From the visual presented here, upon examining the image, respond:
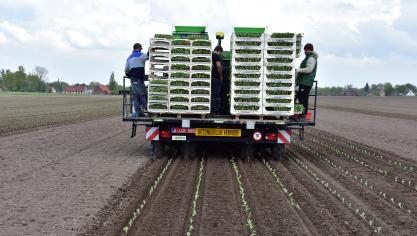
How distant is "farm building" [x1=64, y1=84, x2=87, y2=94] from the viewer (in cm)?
18450

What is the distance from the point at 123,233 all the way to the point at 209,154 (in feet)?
25.5

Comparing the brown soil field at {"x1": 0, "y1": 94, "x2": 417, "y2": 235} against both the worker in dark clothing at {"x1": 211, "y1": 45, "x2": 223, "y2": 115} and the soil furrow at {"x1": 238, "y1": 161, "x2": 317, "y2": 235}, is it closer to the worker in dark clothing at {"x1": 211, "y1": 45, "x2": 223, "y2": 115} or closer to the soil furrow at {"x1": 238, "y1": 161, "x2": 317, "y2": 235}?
the soil furrow at {"x1": 238, "y1": 161, "x2": 317, "y2": 235}

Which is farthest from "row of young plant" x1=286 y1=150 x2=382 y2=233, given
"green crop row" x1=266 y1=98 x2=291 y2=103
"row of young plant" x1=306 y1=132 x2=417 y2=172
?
"row of young plant" x1=306 y1=132 x2=417 y2=172

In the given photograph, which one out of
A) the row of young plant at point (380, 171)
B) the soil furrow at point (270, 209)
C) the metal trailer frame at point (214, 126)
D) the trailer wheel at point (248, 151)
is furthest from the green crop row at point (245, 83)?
the row of young plant at point (380, 171)

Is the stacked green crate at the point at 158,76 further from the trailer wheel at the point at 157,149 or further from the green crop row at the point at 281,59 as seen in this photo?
the green crop row at the point at 281,59

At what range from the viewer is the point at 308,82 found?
12.5m

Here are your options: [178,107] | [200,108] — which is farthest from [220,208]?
[178,107]

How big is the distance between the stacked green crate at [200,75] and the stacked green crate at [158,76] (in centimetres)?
61

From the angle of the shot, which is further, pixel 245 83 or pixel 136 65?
pixel 136 65

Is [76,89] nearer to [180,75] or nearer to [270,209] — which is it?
[180,75]

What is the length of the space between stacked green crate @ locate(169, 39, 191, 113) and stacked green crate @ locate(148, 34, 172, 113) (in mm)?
130

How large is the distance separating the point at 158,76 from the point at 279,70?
285cm

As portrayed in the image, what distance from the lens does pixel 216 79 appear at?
12641 millimetres

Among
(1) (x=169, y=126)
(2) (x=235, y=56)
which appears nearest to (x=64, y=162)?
(1) (x=169, y=126)
